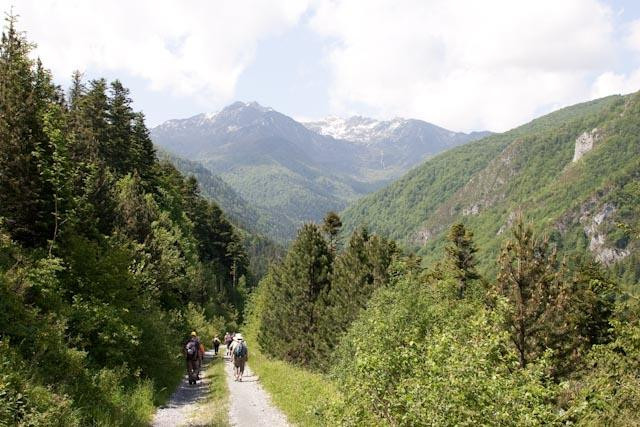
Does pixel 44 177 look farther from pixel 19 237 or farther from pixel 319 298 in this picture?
pixel 319 298

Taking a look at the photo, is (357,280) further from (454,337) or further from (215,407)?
(454,337)

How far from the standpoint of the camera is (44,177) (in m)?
17.6

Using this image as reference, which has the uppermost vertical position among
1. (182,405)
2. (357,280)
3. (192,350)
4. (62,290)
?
(62,290)

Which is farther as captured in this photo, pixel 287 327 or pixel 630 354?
pixel 287 327

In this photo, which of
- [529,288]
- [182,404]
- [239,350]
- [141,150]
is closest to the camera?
[182,404]

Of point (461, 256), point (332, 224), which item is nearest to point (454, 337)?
point (461, 256)

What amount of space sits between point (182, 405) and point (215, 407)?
1678 mm

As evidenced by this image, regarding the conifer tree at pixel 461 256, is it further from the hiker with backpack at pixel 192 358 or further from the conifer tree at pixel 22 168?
the conifer tree at pixel 22 168

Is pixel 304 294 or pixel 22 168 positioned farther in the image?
pixel 304 294

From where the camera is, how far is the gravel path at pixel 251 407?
630 inches

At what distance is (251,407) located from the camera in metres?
18.3

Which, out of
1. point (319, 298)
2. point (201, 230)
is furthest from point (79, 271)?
point (201, 230)

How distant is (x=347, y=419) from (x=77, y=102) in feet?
142

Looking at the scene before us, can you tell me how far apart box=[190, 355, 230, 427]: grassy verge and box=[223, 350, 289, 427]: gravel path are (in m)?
0.23
